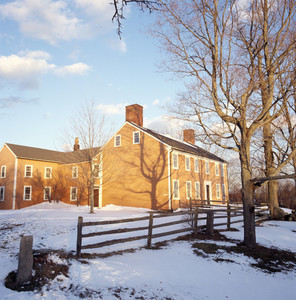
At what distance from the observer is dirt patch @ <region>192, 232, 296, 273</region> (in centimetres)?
756

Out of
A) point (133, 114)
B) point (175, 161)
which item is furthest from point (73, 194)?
point (175, 161)

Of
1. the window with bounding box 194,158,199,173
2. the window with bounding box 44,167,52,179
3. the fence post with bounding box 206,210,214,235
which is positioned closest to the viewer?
the fence post with bounding box 206,210,214,235

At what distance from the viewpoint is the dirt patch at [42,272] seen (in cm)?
521

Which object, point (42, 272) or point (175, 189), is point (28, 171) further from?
point (42, 272)

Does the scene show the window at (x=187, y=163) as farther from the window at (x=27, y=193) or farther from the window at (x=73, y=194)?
the window at (x=27, y=193)

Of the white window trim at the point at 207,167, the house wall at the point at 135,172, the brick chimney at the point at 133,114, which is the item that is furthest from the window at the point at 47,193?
the white window trim at the point at 207,167

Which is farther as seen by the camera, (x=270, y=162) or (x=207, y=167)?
(x=207, y=167)

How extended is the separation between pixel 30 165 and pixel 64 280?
3041 centimetres

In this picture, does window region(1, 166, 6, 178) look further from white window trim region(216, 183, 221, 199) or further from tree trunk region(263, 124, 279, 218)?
tree trunk region(263, 124, 279, 218)

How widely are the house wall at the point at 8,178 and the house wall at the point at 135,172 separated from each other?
12.1 metres

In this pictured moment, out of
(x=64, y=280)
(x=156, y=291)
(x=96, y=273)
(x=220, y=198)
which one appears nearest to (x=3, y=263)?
(x=64, y=280)

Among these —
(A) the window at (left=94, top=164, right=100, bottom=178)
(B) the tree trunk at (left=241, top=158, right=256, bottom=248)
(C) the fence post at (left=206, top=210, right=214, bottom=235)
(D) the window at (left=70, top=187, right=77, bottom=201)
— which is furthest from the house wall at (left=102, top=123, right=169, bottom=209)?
(B) the tree trunk at (left=241, top=158, right=256, bottom=248)

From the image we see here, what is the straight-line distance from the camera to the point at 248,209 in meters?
9.52

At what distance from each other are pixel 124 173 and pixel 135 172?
1.49m
